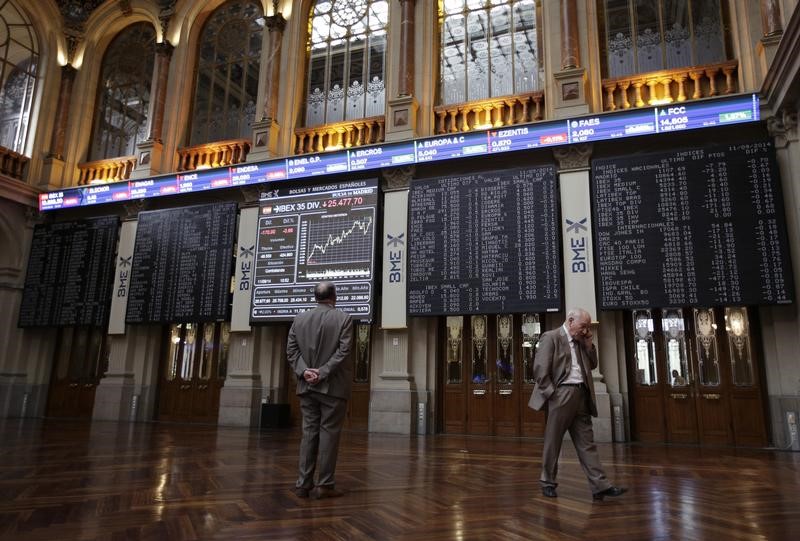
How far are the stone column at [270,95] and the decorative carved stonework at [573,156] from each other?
19.1 feet

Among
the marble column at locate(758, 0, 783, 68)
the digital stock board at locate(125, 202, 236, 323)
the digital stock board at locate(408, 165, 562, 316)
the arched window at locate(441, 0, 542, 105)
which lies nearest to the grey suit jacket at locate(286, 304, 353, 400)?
the digital stock board at locate(408, 165, 562, 316)

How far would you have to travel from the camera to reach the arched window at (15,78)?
13602 millimetres

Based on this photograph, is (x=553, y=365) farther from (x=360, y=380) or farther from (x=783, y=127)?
(x=360, y=380)

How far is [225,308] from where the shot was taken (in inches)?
434

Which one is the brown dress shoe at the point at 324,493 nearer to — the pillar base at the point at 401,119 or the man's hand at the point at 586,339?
the man's hand at the point at 586,339

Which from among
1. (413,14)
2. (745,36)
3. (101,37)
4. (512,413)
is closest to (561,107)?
(745,36)

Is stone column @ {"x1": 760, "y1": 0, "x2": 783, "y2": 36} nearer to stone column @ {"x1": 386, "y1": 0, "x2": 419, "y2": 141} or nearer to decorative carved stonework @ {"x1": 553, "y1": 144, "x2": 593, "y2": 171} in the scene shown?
decorative carved stonework @ {"x1": 553, "y1": 144, "x2": 593, "y2": 171}

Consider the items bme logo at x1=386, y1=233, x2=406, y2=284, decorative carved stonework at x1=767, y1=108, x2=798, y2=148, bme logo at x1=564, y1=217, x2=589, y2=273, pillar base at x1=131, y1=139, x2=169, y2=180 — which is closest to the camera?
decorative carved stonework at x1=767, y1=108, x2=798, y2=148

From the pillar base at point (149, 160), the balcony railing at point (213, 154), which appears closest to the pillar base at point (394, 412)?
the balcony railing at point (213, 154)

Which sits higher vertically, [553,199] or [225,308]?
[553,199]

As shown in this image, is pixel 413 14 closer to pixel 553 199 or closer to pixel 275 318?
pixel 553 199

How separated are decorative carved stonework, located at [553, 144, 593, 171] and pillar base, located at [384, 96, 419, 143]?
2.75 m

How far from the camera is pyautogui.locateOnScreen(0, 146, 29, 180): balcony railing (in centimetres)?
1292

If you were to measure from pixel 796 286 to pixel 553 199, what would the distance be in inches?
145
